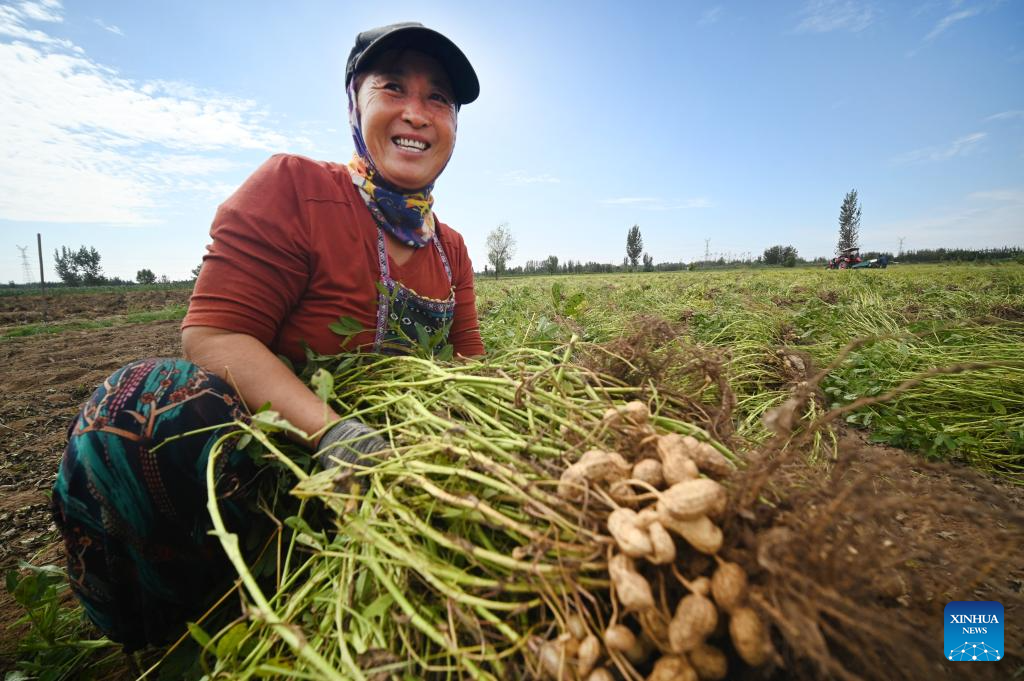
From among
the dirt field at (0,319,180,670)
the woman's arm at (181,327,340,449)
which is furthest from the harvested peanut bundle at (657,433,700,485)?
the dirt field at (0,319,180,670)

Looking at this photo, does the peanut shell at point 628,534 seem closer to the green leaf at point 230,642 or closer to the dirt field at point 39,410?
the green leaf at point 230,642

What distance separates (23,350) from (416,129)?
33.9 ft

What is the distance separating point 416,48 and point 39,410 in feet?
17.1

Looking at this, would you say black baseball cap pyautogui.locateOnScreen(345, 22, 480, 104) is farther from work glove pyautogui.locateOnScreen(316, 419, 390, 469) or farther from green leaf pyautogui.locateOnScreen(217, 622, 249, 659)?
green leaf pyautogui.locateOnScreen(217, 622, 249, 659)

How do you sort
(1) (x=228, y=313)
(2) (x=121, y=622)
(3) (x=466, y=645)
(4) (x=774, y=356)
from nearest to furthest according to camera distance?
(3) (x=466, y=645) < (2) (x=121, y=622) < (1) (x=228, y=313) < (4) (x=774, y=356)

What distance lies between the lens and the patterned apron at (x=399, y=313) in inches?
66.5

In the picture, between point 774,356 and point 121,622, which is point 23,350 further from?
point 774,356

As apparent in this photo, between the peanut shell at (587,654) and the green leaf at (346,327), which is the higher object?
the green leaf at (346,327)

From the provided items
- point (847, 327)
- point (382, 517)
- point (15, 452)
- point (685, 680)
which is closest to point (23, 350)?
point (15, 452)

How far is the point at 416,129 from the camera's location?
1.84 m

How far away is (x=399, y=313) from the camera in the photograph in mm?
1790

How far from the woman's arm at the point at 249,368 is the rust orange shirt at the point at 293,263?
0.15ft

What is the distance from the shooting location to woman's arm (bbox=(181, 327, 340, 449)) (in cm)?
131

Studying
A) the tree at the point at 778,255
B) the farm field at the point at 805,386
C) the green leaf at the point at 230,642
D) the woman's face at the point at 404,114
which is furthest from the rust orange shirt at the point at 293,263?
the tree at the point at 778,255
